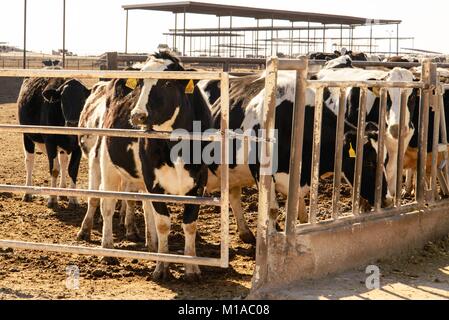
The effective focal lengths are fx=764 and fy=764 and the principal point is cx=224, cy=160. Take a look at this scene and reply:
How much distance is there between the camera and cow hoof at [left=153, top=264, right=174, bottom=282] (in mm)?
6648

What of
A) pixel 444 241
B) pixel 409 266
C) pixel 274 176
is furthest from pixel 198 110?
pixel 444 241

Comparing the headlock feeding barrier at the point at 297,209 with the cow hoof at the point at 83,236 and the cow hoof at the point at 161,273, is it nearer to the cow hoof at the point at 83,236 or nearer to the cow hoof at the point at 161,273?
the cow hoof at the point at 161,273

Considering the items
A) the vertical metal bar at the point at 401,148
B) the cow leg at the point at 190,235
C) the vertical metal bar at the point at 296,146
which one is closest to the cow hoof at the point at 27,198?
the cow leg at the point at 190,235

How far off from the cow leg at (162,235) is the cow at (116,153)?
748mm

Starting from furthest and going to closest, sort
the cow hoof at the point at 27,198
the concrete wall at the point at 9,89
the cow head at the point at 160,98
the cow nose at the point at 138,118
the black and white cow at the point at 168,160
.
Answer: the concrete wall at the point at 9,89
the cow hoof at the point at 27,198
the black and white cow at the point at 168,160
the cow head at the point at 160,98
the cow nose at the point at 138,118

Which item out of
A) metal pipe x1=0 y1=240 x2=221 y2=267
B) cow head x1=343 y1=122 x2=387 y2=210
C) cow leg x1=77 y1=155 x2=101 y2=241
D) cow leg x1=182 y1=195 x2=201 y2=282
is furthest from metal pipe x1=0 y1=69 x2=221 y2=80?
cow head x1=343 y1=122 x2=387 y2=210

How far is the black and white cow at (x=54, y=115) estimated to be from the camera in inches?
412

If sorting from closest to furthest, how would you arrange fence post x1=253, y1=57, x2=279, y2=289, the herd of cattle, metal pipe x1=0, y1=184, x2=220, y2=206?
fence post x1=253, y1=57, x2=279, y2=289, metal pipe x1=0, y1=184, x2=220, y2=206, the herd of cattle

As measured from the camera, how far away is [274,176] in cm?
758

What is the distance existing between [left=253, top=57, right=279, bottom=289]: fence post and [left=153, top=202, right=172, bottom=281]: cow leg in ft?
4.04

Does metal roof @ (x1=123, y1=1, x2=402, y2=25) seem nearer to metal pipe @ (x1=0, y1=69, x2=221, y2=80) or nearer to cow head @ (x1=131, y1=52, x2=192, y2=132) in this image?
cow head @ (x1=131, y1=52, x2=192, y2=132)

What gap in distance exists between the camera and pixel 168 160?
661 cm

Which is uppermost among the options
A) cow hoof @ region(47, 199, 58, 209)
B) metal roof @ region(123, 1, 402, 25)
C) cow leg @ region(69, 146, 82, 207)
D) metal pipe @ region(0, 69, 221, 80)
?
metal roof @ region(123, 1, 402, 25)

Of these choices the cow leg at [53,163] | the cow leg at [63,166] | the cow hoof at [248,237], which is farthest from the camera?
the cow leg at [63,166]
